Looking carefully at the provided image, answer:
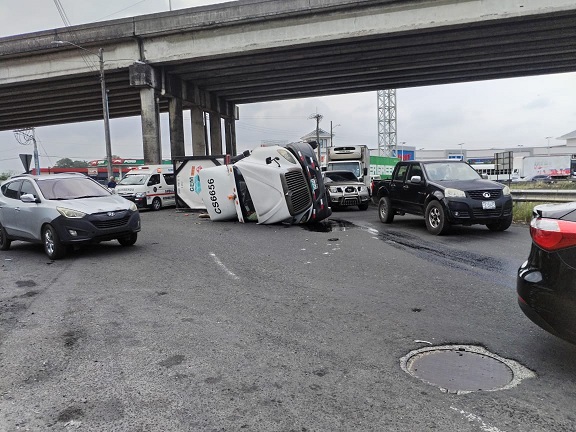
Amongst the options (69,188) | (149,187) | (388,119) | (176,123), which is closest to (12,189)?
(69,188)

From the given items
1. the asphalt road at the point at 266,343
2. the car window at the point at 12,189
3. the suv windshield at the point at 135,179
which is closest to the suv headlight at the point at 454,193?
the asphalt road at the point at 266,343

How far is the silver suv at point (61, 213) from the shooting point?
856 cm

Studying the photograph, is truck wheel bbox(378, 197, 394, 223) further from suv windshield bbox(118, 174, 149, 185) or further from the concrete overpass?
the concrete overpass

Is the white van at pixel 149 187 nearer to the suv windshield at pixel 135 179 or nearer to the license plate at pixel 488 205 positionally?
the suv windshield at pixel 135 179

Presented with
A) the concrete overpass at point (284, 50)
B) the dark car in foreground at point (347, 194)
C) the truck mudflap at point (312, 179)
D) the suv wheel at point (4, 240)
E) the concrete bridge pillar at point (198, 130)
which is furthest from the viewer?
the concrete bridge pillar at point (198, 130)

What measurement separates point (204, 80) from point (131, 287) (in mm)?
29508

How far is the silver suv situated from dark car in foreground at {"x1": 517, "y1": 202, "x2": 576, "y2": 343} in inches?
298

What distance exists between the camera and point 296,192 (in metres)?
12.5

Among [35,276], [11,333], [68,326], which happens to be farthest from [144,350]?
[35,276]

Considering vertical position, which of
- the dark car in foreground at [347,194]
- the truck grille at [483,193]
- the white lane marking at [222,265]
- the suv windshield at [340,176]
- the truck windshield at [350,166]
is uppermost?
the truck windshield at [350,166]

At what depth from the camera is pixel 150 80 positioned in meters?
27.8

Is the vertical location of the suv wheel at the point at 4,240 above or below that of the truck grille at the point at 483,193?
below

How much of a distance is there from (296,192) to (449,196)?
4177 mm

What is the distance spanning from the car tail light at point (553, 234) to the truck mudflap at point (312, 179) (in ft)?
29.9
